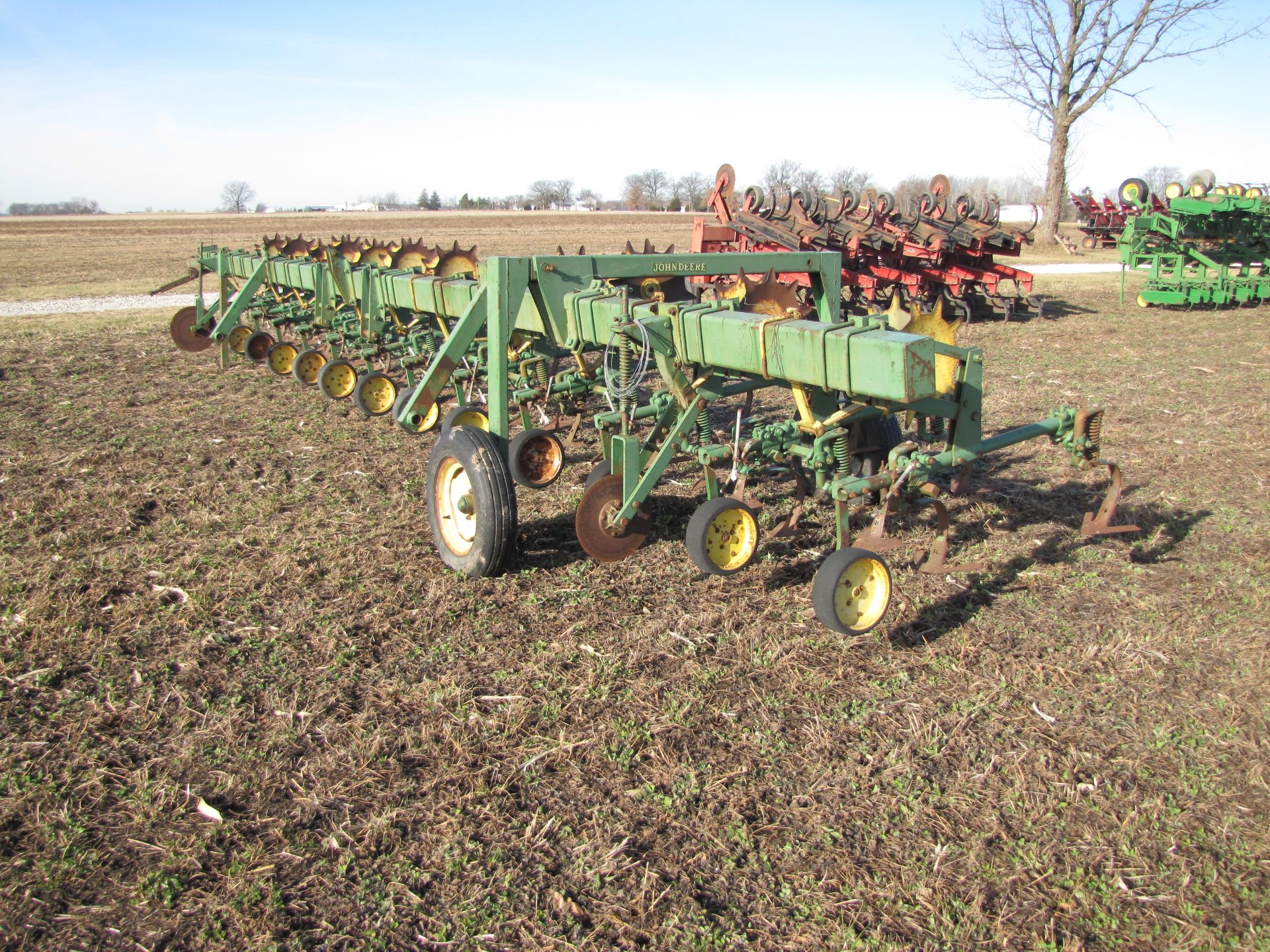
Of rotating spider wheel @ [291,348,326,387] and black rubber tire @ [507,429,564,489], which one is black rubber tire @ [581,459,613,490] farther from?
rotating spider wheel @ [291,348,326,387]

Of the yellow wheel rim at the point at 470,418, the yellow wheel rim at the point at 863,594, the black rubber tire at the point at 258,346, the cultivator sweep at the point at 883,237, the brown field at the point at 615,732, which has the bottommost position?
the brown field at the point at 615,732

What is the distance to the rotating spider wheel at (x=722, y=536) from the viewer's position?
4.09 meters

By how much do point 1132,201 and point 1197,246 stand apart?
5.48 ft

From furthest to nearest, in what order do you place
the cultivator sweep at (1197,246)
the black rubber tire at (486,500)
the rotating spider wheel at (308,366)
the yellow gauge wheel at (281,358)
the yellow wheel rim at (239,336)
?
1. the cultivator sweep at (1197,246)
2. the yellow wheel rim at (239,336)
3. the yellow gauge wheel at (281,358)
4. the rotating spider wheel at (308,366)
5. the black rubber tire at (486,500)

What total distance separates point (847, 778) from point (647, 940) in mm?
1013

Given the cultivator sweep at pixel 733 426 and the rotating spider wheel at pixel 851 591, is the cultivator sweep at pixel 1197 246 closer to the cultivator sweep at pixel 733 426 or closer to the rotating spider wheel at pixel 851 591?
the cultivator sweep at pixel 733 426

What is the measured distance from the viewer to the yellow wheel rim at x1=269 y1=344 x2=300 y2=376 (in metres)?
10.5

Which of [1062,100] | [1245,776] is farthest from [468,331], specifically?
[1062,100]

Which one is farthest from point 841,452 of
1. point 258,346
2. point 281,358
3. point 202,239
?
point 202,239

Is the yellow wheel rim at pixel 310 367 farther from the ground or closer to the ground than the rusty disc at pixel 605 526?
farther from the ground

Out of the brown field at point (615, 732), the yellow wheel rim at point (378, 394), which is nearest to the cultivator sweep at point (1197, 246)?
the brown field at point (615, 732)

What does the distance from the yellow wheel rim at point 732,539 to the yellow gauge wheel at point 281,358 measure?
7.79 m

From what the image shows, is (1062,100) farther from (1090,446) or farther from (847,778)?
(847,778)

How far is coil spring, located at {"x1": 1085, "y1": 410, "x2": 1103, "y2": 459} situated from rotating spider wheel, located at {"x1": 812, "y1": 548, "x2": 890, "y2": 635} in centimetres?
179
